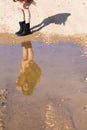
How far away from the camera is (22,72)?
992 centimetres

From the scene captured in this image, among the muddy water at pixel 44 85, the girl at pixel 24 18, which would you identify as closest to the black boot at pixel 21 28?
the girl at pixel 24 18

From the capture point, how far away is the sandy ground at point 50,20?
1254 centimetres

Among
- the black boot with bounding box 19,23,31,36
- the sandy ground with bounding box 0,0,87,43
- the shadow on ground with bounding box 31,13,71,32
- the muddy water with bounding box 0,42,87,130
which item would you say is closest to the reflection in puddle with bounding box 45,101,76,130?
the muddy water with bounding box 0,42,87,130

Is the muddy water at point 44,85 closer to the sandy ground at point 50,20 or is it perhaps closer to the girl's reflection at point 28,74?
the girl's reflection at point 28,74

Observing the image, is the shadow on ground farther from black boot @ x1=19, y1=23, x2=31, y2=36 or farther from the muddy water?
the muddy water

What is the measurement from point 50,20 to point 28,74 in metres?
4.52

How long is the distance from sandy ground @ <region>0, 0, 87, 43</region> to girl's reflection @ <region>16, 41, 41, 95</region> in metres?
1.55

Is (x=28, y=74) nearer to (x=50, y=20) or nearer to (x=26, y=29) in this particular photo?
(x=26, y=29)

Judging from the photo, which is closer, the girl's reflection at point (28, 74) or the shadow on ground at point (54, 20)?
the girl's reflection at point (28, 74)

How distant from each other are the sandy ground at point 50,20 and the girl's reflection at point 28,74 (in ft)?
5.08

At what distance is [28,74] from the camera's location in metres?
9.87

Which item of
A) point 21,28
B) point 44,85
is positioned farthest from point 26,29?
point 44,85

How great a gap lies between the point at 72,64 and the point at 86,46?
4.84ft

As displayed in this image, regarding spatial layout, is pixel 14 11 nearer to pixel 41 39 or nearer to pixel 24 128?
Result: pixel 41 39
